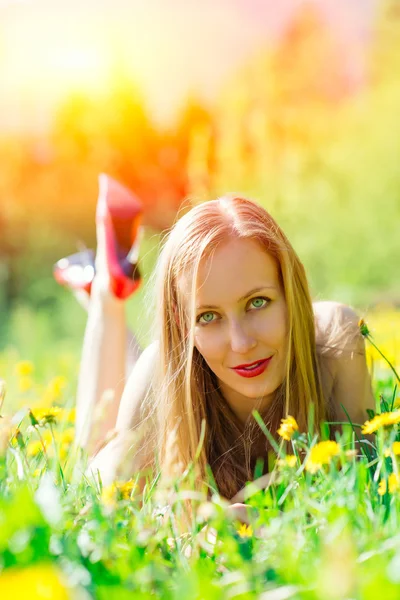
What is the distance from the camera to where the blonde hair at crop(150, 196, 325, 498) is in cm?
165

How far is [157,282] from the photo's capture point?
179 centimetres

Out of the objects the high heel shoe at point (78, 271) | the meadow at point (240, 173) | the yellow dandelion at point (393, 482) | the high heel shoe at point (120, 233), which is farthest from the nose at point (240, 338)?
the high heel shoe at point (78, 271)

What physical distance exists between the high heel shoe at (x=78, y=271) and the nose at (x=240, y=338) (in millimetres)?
1257

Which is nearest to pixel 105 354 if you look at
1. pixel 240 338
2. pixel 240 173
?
pixel 240 338

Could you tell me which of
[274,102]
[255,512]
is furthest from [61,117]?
[255,512]

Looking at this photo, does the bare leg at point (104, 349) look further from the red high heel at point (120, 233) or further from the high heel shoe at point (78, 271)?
→ the high heel shoe at point (78, 271)

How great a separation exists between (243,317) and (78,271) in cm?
133

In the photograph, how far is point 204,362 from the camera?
1812mm

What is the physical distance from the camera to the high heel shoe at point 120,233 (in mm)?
2404

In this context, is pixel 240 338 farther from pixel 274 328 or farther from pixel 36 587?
pixel 36 587

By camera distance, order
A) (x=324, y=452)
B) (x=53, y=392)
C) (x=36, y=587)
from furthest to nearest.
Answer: (x=53, y=392) → (x=324, y=452) → (x=36, y=587)

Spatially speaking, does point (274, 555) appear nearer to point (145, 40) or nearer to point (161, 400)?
point (161, 400)

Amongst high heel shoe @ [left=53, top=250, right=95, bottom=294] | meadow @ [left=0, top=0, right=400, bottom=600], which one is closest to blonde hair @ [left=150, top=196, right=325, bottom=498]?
meadow @ [left=0, top=0, right=400, bottom=600]

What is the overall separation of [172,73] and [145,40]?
464mm
